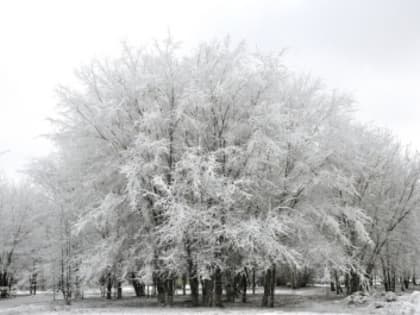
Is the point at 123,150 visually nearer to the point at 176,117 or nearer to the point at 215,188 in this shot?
the point at 176,117

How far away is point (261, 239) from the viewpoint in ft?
58.9

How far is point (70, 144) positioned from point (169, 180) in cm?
528

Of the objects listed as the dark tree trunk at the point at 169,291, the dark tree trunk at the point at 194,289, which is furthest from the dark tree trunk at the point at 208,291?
the dark tree trunk at the point at 169,291

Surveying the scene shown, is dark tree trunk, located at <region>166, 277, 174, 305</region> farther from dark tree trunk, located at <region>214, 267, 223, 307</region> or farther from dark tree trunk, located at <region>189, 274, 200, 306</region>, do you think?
dark tree trunk, located at <region>214, 267, 223, 307</region>

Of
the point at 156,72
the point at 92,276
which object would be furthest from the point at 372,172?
the point at 92,276

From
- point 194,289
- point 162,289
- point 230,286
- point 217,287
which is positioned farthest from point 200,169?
point 230,286

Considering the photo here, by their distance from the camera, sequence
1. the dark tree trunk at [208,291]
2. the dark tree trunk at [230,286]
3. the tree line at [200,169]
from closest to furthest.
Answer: the tree line at [200,169]
the dark tree trunk at [208,291]
the dark tree trunk at [230,286]

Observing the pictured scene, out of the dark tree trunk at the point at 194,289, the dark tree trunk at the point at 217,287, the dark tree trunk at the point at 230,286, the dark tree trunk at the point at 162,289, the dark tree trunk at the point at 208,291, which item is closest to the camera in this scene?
the dark tree trunk at the point at 217,287

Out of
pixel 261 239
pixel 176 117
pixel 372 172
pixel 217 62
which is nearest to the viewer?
pixel 261 239

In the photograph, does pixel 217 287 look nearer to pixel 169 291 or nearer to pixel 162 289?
pixel 169 291

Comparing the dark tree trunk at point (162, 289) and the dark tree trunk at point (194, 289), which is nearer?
the dark tree trunk at point (162, 289)

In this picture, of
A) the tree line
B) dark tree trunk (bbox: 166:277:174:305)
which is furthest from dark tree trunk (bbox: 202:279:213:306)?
dark tree trunk (bbox: 166:277:174:305)

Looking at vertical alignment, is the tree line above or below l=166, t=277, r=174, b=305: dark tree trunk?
above

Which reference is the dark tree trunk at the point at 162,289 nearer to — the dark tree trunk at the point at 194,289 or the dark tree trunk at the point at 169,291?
the dark tree trunk at the point at 169,291
